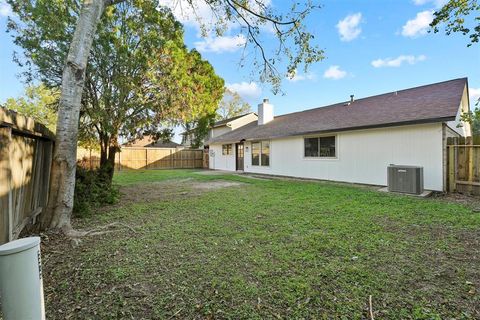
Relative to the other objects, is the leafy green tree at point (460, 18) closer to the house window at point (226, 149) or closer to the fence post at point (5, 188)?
the fence post at point (5, 188)

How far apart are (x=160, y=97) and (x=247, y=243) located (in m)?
5.95

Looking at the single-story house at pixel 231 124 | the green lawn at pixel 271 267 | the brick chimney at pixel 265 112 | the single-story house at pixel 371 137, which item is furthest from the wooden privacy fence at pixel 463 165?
the single-story house at pixel 231 124

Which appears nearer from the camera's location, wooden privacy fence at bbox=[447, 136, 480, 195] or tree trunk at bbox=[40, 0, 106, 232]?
tree trunk at bbox=[40, 0, 106, 232]

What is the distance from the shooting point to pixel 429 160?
835 centimetres

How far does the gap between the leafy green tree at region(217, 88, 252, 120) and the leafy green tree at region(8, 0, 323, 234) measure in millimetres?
28057

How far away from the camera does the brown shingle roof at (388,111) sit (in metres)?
8.57

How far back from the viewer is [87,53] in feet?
14.8

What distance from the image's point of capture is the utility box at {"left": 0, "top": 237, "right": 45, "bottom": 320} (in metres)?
1.65

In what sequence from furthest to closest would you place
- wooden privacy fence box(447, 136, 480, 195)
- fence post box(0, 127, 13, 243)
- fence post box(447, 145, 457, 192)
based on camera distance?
fence post box(447, 145, 457, 192)
wooden privacy fence box(447, 136, 480, 195)
fence post box(0, 127, 13, 243)

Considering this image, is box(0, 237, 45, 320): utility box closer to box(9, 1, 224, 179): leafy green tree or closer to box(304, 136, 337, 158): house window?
box(9, 1, 224, 179): leafy green tree

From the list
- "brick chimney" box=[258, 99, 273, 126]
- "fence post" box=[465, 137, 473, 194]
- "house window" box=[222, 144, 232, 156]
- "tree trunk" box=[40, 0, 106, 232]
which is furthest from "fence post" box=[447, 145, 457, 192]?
"house window" box=[222, 144, 232, 156]

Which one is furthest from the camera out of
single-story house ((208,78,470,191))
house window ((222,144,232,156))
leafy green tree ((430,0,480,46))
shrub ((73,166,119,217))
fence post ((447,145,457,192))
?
house window ((222,144,232,156))

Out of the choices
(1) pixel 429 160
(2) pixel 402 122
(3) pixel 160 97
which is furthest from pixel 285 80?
(1) pixel 429 160

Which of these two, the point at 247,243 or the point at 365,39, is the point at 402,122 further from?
the point at 247,243
